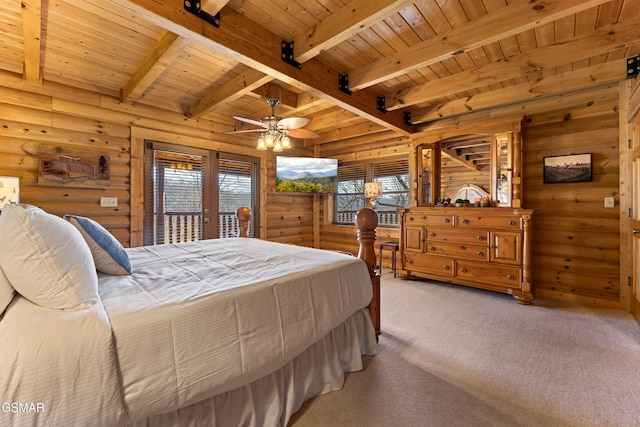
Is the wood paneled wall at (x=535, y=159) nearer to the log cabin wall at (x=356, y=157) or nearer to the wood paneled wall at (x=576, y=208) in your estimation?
the wood paneled wall at (x=576, y=208)

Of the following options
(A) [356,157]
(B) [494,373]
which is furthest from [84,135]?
(B) [494,373]

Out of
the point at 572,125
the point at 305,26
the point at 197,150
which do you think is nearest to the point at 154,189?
the point at 197,150

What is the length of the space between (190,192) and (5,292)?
3.25 meters

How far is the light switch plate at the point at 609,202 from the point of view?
3094 millimetres

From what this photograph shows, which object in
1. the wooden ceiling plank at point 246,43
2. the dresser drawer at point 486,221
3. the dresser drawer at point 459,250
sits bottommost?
the dresser drawer at point 459,250

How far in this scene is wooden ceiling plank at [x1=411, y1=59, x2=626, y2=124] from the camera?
287 cm

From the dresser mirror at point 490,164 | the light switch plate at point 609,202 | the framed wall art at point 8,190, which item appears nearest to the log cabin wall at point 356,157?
the dresser mirror at point 490,164

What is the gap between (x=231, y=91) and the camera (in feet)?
10.3

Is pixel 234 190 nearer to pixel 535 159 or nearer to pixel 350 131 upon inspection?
pixel 350 131

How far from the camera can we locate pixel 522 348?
85.5 inches

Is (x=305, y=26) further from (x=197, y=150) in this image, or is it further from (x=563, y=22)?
(x=197, y=150)

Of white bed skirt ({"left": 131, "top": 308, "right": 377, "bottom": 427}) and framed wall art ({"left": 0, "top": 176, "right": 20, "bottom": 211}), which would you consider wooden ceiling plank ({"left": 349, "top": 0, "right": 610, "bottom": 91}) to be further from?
framed wall art ({"left": 0, "top": 176, "right": 20, "bottom": 211})

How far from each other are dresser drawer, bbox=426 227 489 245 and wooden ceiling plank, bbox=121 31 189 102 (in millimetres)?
3564

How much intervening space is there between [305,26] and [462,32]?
1.28m
